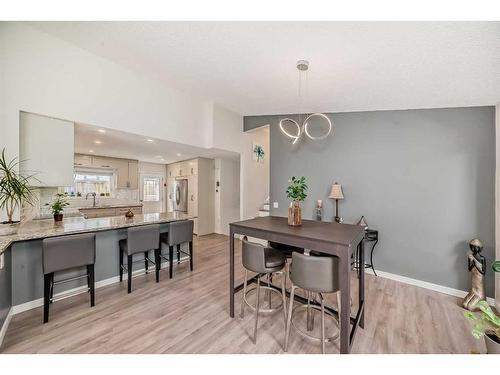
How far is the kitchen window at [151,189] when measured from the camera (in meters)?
6.88

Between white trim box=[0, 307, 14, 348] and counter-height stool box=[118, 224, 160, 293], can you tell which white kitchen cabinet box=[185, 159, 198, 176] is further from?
white trim box=[0, 307, 14, 348]

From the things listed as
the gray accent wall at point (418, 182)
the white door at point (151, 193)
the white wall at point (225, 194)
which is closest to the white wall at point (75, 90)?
the white wall at point (225, 194)

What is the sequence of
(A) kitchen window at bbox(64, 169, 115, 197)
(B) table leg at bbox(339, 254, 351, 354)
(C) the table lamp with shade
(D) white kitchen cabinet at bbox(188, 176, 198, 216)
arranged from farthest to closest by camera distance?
(D) white kitchen cabinet at bbox(188, 176, 198, 216), (A) kitchen window at bbox(64, 169, 115, 197), (C) the table lamp with shade, (B) table leg at bbox(339, 254, 351, 354)

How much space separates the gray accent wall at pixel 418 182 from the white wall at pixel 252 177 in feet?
5.69

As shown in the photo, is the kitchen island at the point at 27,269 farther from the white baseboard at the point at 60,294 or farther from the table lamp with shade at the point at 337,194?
the table lamp with shade at the point at 337,194

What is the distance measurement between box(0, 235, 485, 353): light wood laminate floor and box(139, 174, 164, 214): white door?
4443 millimetres

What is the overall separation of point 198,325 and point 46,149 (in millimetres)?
2720

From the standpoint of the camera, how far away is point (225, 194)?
5949mm

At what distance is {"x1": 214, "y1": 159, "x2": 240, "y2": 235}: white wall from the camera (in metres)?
5.83

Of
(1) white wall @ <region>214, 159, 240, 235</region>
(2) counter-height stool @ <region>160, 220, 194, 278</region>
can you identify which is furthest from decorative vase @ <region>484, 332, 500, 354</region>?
(1) white wall @ <region>214, 159, 240, 235</region>

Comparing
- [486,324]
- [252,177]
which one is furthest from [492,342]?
[252,177]
